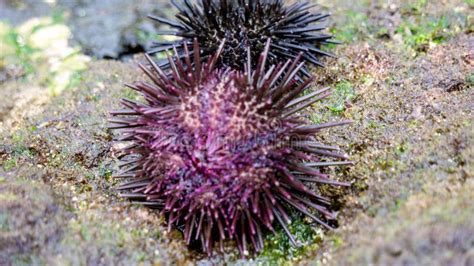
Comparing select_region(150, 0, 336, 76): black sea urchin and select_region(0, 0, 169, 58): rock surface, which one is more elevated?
select_region(150, 0, 336, 76): black sea urchin

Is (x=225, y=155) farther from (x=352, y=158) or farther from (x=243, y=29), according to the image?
(x=243, y=29)

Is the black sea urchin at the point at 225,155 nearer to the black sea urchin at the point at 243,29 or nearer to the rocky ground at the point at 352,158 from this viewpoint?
the rocky ground at the point at 352,158

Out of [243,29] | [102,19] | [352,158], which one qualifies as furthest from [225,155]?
[102,19]

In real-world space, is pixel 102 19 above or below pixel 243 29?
below

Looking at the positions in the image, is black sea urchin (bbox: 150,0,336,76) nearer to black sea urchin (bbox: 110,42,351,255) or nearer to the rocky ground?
the rocky ground

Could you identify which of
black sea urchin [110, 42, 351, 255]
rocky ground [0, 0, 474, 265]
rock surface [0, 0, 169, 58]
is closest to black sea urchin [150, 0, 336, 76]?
rocky ground [0, 0, 474, 265]

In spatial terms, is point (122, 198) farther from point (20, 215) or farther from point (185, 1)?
point (185, 1)
